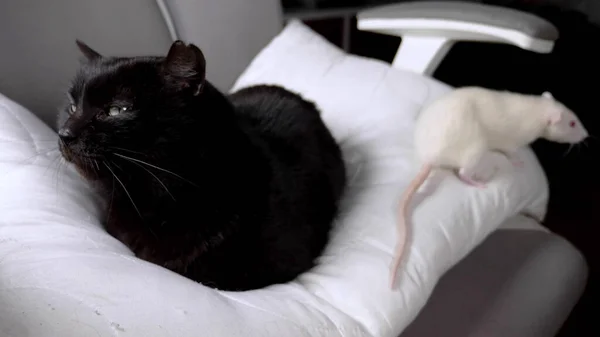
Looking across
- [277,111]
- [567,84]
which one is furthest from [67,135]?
Answer: [567,84]

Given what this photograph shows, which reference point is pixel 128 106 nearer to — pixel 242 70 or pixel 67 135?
pixel 67 135

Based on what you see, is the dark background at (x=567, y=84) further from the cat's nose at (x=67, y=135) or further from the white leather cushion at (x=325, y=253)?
the cat's nose at (x=67, y=135)

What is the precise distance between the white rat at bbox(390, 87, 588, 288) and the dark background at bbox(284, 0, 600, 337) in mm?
648

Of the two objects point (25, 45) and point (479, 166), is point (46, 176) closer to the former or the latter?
point (25, 45)

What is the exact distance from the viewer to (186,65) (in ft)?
2.01

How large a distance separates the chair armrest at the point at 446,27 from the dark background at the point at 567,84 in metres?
0.63

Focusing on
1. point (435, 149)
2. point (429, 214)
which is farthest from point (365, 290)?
point (435, 149)

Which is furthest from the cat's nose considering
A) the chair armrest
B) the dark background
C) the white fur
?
the dark background

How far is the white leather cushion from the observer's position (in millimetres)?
491

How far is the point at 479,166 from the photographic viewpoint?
2.84 ft

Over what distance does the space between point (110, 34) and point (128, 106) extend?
519mm

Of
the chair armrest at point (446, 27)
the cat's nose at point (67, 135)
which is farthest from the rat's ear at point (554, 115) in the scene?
the cat's nose at point (67, 135)

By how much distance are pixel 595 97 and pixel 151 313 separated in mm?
1536

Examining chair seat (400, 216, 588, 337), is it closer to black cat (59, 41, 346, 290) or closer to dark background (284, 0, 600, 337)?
black cat (59, 41, 346, 290)
